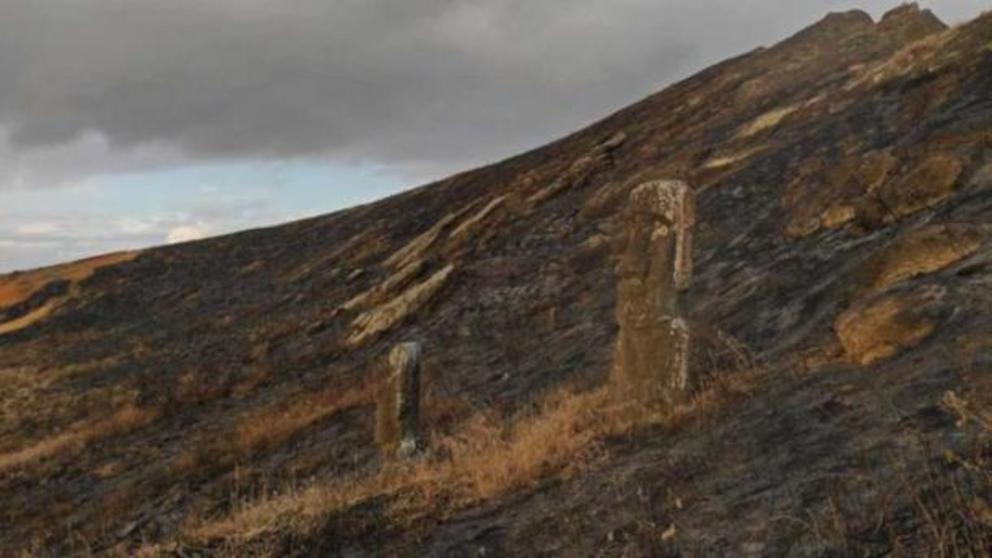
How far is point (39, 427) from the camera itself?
24.4 m

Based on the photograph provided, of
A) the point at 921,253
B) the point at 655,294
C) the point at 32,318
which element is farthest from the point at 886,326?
the point at 32,318

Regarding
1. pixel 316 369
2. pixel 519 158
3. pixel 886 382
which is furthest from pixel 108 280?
pixel 886 382

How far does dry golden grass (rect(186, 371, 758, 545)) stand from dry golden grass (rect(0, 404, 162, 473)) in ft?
39.7

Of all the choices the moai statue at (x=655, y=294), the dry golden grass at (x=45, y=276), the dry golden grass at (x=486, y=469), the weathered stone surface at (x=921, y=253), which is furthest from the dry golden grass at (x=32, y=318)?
the weathered stone surface at (x=921, y=253)

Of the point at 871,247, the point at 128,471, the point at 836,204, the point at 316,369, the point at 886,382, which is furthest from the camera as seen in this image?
the point at 316,369

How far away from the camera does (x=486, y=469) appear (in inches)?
354

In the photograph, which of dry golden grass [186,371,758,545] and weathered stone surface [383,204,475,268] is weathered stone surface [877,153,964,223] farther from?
weathered stone surface [383,204,475,268]

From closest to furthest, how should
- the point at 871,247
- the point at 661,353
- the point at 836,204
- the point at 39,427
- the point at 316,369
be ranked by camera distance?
1. the point at 661,353
2. the point at 871,247
3. the point at 836,204
4. the point at 316,369
5. the point at 39,427

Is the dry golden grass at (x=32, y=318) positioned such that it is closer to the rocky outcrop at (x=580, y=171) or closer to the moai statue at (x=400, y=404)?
the rocky outcrop at (x=580, y=171)

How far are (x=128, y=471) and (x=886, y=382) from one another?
14626mm

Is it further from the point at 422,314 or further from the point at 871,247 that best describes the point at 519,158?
the point at 871,247

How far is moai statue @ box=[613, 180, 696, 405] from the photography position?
9.92 meters

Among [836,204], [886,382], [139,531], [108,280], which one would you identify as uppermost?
[108,280]

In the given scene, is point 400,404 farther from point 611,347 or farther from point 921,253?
point 921,253
